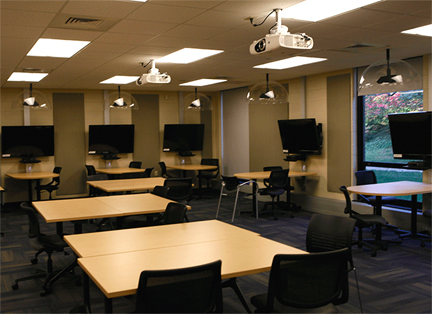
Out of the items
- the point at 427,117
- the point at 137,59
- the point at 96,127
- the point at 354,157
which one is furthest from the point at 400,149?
the point at 96,127

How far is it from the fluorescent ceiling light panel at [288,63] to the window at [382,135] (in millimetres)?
1571

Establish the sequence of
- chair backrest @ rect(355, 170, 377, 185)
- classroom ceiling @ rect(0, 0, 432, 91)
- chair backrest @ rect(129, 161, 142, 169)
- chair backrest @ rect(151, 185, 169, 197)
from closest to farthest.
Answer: classroom ceiling @ rect(0, 0, 432, 91), chair backrest @ rect(151, 185, 169, 197), chair backrest @ rect(355, 170, 377, 185), chair backrest @ rect(129, 161, 142, 169)

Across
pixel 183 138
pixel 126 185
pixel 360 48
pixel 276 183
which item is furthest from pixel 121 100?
pixel 183 138

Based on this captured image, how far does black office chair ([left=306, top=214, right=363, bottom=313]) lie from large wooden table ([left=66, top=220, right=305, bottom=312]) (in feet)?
1.34

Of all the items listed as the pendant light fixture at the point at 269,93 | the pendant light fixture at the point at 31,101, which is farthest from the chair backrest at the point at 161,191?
the pendant light fixture at the point at 31,101

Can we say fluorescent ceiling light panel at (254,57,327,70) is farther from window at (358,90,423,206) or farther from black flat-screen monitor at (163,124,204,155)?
black flat-screen monitor at (163,124,204,155)

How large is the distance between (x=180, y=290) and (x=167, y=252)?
83 centimetres

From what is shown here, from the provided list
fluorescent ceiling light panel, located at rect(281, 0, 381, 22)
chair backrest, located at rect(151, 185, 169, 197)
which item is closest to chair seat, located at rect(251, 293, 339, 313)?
fluorescent ceiling light panel, located at rect(281, 0, 381, 22)

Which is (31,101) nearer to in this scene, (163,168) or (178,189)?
(178,189)

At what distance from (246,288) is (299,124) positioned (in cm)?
505

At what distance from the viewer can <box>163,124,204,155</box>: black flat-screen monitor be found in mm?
11664

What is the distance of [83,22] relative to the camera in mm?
4434

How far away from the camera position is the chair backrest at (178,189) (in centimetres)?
681

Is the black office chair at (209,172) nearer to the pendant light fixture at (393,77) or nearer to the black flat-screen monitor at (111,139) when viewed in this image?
the black flat-screen monitor at (111,139)
